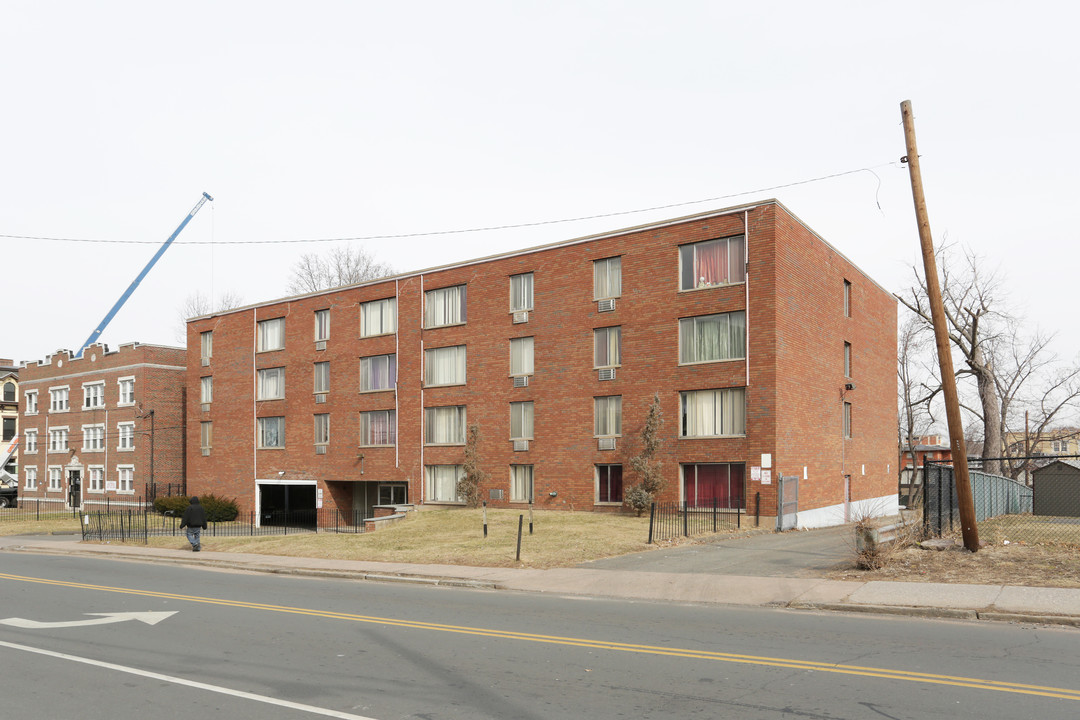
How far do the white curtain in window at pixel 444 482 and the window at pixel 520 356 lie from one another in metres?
5.34

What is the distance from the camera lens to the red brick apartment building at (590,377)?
105 feet

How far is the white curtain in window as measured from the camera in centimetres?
3962

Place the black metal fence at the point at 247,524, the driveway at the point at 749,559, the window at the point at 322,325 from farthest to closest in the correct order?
the window at the point at 322,325 < the black metal fence at the point at 247,524 < the driveway at the point at 749,559

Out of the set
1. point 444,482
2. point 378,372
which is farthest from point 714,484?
point 378,372

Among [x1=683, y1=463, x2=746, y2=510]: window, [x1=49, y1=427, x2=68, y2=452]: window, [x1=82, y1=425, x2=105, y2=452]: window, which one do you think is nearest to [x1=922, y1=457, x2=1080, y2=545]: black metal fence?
[x1=683, y1=463, x2=746, y2=510]: window

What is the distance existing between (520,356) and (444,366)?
15.2 ft

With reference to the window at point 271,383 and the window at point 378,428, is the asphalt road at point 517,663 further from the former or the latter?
the window at point 271,383

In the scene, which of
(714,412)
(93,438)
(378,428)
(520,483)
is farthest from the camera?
(93,438)

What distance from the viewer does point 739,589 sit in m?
15.2

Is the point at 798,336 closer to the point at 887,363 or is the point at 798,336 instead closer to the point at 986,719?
the point at 887,363

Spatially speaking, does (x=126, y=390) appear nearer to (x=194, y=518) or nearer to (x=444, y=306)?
(x=444, y=306)

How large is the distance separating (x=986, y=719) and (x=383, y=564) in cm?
1576

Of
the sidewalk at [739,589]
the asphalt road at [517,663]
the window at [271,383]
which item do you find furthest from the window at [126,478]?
the asphalt road at [517,663]

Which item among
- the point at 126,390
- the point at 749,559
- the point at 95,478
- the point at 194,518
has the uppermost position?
the point at 126,390
